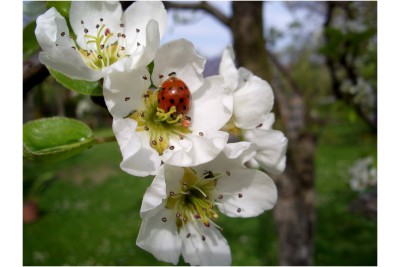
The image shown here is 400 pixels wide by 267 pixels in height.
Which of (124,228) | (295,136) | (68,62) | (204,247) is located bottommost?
(124,228)

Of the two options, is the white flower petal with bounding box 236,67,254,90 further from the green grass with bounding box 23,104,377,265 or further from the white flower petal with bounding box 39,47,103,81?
the green grass with bounding box 23,104,377,265

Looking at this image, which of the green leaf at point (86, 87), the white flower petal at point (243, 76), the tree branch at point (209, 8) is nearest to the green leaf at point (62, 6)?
the green leaf at point (86, 87)

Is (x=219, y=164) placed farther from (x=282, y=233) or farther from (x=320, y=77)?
(x=320, y=77)

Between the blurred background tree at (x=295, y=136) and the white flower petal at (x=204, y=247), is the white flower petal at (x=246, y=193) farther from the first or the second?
the blurred background tree at (x=295, y=136)

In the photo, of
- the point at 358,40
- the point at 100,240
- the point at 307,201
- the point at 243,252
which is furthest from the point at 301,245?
the point at 100,240

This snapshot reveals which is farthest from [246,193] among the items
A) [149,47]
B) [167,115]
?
[149,47]

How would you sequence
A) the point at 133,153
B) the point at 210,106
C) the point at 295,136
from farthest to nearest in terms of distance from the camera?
the point at 295,136 → the point at 210,106 → the point at 133,153

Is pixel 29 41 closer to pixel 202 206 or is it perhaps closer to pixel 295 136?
pixel 202 206
